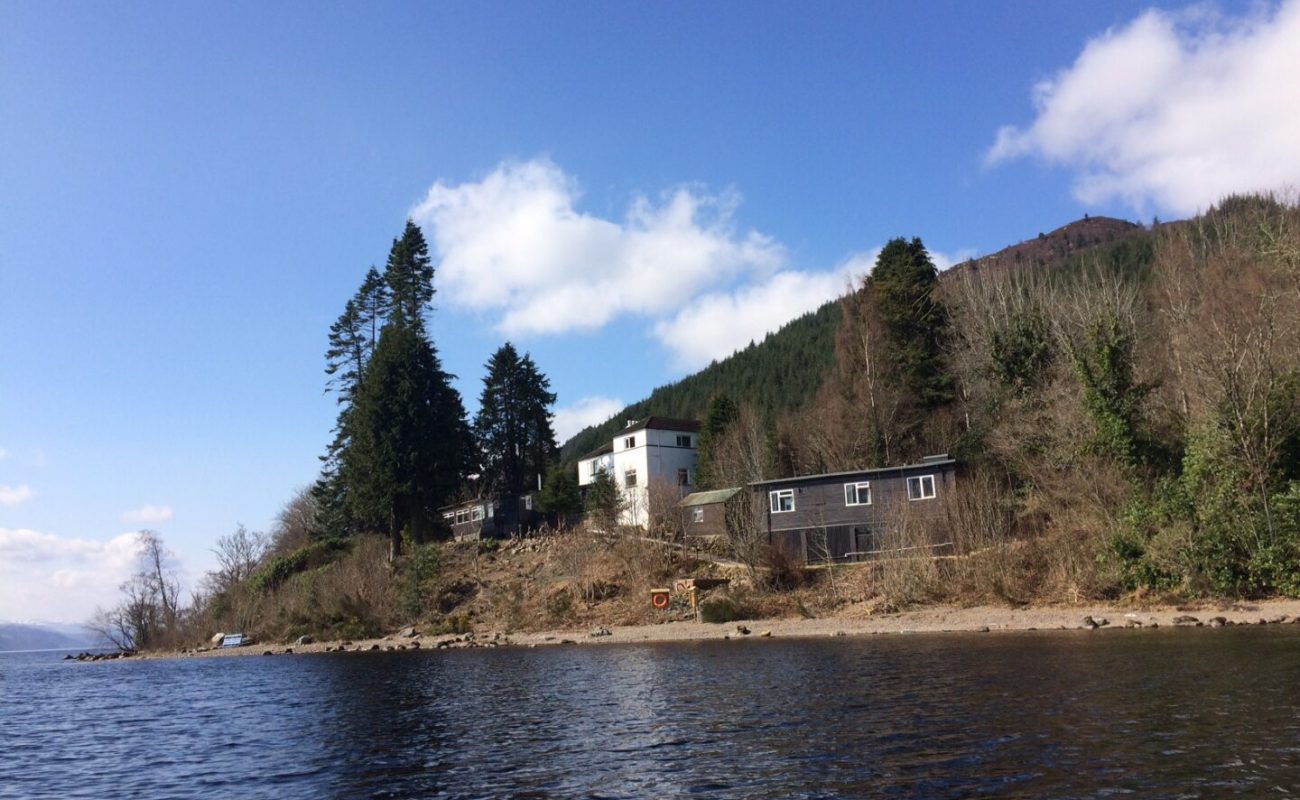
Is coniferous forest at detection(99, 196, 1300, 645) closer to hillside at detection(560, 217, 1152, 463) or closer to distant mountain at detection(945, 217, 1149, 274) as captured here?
hillside at detection(560, 217, 1152, 463)

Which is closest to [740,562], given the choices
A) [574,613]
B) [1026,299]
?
[574,613]

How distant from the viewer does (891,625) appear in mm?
41906

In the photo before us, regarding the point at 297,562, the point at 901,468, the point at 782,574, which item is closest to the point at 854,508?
the point at 901,468

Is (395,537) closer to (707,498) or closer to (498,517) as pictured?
(498,517)

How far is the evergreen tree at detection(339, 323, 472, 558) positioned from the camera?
6938 centimetres

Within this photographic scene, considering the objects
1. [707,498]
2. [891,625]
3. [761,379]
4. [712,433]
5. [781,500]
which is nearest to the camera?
[891,625]

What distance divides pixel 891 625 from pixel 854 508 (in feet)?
44.6

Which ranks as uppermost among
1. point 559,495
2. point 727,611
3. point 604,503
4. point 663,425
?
point 663,425

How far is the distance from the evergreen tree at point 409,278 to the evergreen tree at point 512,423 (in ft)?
31.1

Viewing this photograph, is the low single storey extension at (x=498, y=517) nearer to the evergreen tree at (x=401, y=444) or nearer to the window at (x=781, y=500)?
the evergreen tree at (x=401, y=444)

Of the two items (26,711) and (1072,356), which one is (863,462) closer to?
(1072,356)

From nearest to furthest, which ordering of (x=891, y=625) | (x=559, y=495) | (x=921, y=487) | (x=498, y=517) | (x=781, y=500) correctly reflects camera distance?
(x=891, y=625), (x=921, y=487), (x=781, y=500), (x=559, y=495), (x=498, y=517)

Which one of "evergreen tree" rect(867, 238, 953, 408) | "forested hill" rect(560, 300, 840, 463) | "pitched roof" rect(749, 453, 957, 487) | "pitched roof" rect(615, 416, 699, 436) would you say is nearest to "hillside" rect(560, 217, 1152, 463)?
"forested hill" rect(560, 300, 840, 463)

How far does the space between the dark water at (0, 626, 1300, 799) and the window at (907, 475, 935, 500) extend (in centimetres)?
1797
